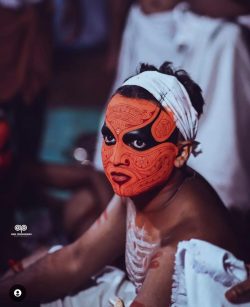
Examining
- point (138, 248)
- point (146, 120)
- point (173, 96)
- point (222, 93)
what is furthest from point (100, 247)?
point (222, 93)

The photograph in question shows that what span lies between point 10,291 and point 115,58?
3.80 ft

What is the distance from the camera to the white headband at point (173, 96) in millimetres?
2445

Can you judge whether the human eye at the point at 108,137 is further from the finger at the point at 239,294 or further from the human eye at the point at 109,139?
the finger at the point at 239,294

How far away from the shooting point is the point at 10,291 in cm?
265

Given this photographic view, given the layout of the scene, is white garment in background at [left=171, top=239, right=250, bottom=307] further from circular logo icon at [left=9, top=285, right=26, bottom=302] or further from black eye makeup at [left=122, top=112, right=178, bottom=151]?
circular logo icon at [left=9, top=285, right=26, bottom=302]

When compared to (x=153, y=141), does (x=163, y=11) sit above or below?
above

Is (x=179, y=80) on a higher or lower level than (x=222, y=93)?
higher

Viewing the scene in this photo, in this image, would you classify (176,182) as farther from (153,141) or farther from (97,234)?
(97,234)

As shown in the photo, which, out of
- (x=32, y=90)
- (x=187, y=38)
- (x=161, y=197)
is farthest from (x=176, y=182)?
(x=32, y=90)

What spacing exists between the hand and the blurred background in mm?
420

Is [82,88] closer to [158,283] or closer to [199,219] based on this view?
[199,219]

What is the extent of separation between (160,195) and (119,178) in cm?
18

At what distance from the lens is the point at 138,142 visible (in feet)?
8.07

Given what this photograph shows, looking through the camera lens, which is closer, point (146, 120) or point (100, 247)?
point (146, 120)
